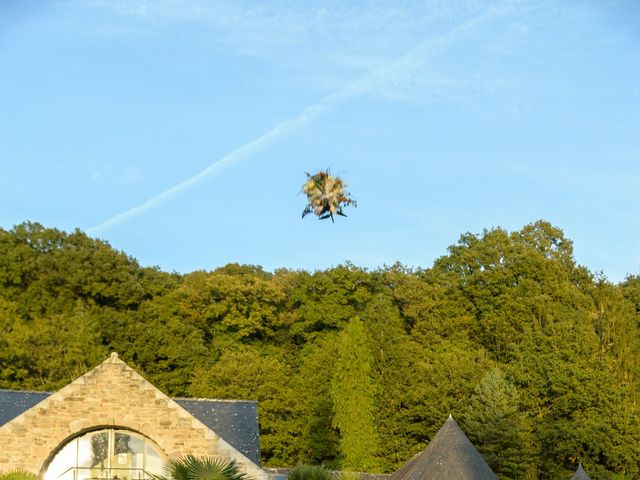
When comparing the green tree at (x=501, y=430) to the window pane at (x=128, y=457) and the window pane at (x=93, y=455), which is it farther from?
the window pane at (x=93, y=455)

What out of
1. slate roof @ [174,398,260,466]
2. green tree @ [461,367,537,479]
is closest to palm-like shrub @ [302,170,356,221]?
slate roof @ [174,398,260,466]

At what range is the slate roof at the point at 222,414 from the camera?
1236 inches

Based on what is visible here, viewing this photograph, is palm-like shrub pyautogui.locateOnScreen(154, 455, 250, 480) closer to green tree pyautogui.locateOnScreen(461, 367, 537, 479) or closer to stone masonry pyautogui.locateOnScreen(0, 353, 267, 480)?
stone masonry pyautogui.locateOnScreen(0, 353, 267, 480)

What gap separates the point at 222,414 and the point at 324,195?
7.37 metres

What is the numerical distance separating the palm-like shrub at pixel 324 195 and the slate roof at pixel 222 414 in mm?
6401

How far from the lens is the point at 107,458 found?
29.8m

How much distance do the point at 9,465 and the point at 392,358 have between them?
29.4 meters

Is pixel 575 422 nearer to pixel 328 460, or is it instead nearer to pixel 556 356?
pixel 556 356

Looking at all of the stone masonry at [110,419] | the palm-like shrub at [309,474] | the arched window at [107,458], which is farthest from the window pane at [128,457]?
the palm-like shrub at [309,474]

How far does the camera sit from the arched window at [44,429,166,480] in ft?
96.8

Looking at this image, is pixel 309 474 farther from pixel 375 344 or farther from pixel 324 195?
pixel 375 344

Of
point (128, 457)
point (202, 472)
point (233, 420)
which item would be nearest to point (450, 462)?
point (233, 420)

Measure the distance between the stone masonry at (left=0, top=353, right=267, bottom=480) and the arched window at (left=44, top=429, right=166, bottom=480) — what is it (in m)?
0.30

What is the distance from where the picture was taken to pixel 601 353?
52.7 metres
